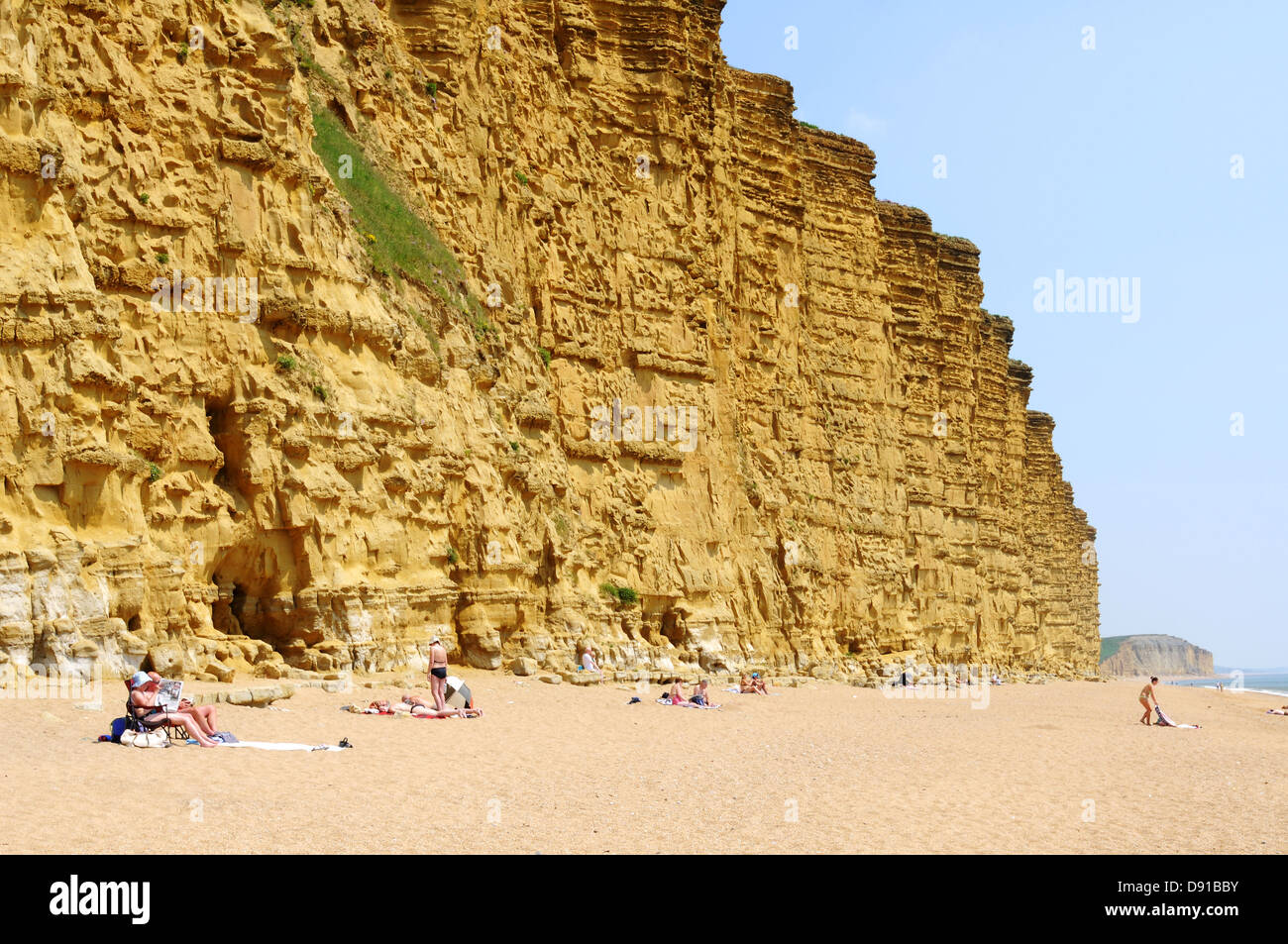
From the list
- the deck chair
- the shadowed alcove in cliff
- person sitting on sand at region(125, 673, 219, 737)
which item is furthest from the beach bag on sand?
the shadowed alcove in cliff

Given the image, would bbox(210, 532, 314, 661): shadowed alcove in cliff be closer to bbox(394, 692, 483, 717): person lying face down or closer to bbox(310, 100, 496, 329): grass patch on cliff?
bbox(394, 692, 483, 717): person lying face down

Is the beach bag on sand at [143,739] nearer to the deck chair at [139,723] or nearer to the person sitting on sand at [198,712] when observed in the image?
the deck chair at [139,723]

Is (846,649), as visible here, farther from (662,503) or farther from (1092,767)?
(1092,767)

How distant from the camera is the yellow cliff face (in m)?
15.6

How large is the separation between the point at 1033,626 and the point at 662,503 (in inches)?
1633

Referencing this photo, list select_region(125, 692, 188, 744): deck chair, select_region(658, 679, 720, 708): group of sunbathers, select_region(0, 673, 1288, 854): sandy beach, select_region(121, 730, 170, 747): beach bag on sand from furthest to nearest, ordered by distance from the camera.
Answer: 1. select_region(658, 679, 720, 708): group of sunbathers
2. select_region(125, 692, 188, 744): deck chair
3. select_region(121, 730, 170, 747): beach bag on sand
4. select_region(0, 673, 1288, 854): sandy beach

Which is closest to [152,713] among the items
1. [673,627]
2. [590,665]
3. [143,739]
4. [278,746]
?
[143,739]

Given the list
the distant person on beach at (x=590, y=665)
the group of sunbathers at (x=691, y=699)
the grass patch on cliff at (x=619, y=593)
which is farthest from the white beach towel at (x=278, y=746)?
the grass patch on cliff at (x=619, y=593)

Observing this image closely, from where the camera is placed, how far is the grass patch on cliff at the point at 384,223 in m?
22.2

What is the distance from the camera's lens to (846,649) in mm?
41844

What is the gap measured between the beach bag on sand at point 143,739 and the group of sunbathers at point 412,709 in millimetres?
3651

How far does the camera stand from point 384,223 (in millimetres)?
22859

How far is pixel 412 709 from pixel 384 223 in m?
10.5

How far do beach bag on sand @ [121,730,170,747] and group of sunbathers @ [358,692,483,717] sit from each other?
3651 millimetres
